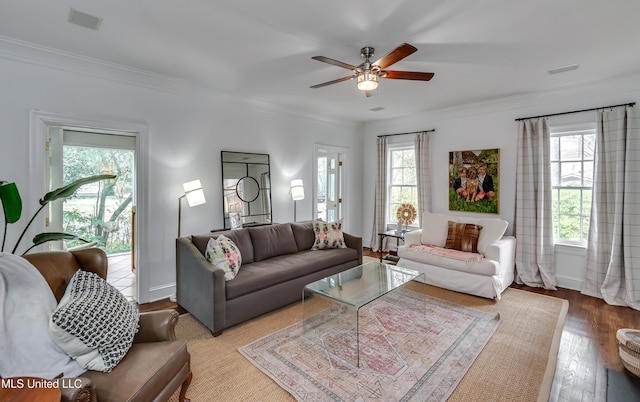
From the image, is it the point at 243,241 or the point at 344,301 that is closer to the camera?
the point at 344,301

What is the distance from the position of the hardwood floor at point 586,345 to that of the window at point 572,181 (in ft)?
2.80

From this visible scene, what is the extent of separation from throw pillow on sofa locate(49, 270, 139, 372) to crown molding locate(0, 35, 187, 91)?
7.70ft

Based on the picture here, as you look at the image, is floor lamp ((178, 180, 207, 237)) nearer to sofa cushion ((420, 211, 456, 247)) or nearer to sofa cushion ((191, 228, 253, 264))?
sofa cushion ((191, 228, 253, 264))

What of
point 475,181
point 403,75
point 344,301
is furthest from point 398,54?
point 475,181

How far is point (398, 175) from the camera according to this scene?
579 cm

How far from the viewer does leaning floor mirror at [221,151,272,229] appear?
4172mm

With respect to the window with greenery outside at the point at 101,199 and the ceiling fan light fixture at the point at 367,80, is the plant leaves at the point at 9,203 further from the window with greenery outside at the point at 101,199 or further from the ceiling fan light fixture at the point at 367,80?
the window with greenery outside at the point at 101,199

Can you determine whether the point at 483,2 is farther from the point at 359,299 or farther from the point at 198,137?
the point at 198,137

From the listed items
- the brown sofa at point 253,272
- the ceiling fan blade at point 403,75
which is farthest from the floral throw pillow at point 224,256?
the ceiling fan blade at point 403,75

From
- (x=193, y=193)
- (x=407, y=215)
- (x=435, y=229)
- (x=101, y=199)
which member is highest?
(x=193, y=193)

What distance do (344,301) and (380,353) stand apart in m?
0.51

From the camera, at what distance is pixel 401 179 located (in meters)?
5.74

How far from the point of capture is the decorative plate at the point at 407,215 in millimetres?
5039

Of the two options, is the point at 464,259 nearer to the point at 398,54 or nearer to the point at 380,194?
the point at 380,194
